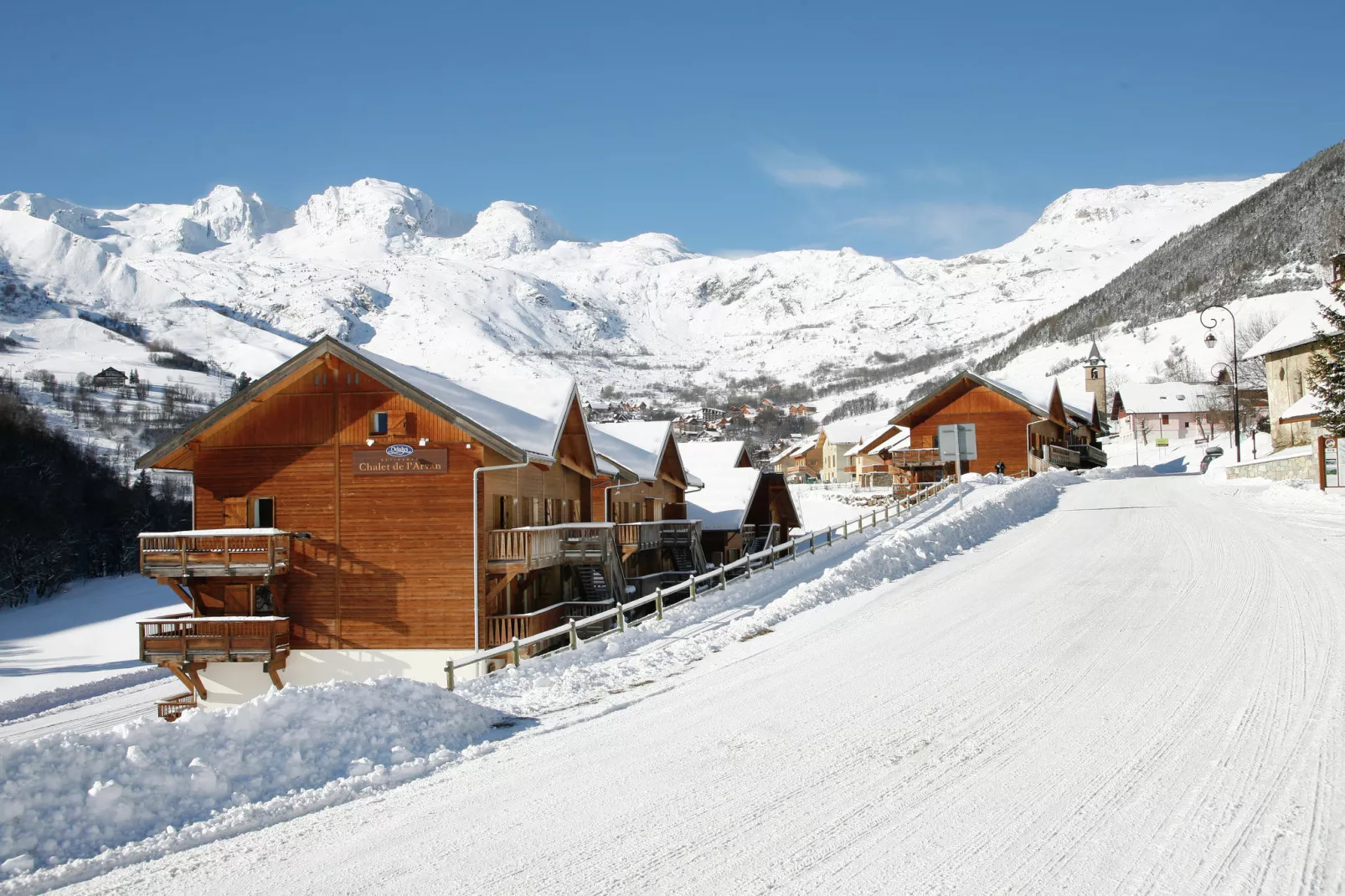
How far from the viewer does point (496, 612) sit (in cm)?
2538

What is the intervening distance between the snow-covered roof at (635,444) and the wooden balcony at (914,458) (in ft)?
74.5

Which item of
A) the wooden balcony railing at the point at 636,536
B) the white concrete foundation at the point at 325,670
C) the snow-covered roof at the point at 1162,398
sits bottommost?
the white concrete foundation at the point at 325,670

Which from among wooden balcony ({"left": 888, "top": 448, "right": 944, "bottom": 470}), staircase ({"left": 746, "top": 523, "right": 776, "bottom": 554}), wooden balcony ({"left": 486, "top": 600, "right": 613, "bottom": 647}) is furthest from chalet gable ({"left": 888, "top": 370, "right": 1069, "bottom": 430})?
wooden balcony ({"left": 486, "top": 600, "right": 613, "bottom": 647})

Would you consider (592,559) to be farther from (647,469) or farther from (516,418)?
(647,469)

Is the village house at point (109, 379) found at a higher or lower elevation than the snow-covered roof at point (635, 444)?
higher

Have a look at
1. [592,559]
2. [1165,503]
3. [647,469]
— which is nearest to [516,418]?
[592,559]

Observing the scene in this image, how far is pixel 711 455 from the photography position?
162 feet

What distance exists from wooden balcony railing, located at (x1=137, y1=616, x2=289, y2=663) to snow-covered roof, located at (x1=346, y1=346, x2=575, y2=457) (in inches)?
279

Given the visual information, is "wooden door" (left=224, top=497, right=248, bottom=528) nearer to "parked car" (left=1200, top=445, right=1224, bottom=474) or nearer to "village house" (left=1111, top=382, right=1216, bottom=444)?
"parked car" (left=1200, top=445, right=1224, bottom=474)

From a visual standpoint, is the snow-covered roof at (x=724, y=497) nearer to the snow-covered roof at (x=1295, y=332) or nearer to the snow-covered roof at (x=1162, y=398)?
the snow-covered roof at (x=1295, y=332)

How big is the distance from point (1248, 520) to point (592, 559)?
20407 mm

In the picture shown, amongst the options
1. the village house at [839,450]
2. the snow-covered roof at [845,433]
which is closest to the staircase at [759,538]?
the village house at [839,450]

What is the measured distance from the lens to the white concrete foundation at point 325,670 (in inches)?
945

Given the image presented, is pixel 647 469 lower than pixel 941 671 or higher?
higher
